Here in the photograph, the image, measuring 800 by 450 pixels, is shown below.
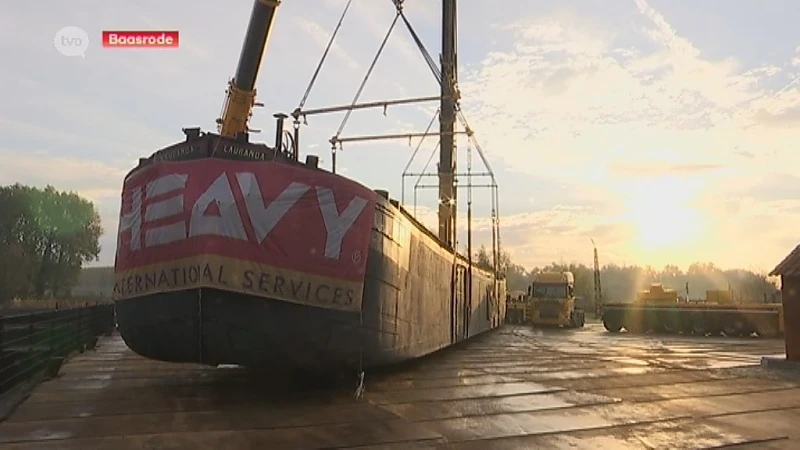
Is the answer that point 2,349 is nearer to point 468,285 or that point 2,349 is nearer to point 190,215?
point 190,215

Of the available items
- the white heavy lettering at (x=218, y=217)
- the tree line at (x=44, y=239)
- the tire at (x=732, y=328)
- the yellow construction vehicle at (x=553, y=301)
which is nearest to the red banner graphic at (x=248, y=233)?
the white heavy lettering at (x=218, y=217)

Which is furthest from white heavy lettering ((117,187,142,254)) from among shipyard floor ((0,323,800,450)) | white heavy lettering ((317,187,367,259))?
white heavy lettering ((317,187,367,259))

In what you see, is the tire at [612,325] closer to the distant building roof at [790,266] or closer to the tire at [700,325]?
the tire at [700,325]

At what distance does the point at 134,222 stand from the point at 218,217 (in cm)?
185

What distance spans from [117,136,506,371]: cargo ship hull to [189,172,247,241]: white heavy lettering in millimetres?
757

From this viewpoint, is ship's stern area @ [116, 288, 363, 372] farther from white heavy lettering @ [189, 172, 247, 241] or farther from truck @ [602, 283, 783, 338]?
truck @ [602, 283, 783, 338]

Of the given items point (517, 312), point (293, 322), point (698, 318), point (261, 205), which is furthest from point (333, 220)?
point (517, 312)

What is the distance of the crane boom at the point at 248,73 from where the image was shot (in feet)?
42.2

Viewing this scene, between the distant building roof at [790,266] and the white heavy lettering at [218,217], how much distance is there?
13.5 m

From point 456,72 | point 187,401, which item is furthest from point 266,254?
point 456,72

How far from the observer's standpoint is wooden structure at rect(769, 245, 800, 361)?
50.1 feet

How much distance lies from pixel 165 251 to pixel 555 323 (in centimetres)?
3385

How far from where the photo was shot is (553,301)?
132ft

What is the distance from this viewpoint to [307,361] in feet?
30.4
